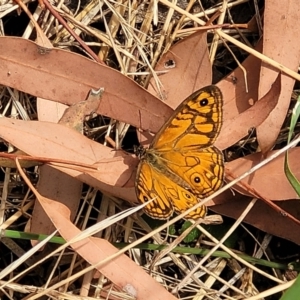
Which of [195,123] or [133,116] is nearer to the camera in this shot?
[195,123]

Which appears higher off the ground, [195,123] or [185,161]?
[195,123]

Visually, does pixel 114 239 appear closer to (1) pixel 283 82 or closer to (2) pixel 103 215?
(2) pixel 103 215

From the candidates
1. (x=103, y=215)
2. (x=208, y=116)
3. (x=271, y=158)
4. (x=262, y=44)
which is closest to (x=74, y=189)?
(x=103, y=215)

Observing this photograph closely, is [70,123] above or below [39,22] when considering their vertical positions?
below
